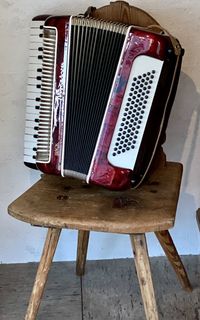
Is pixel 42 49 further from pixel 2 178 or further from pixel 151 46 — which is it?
pixel 2 178

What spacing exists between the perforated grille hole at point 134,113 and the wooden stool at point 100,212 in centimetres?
13

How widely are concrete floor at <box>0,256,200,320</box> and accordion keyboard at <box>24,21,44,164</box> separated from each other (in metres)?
0.48

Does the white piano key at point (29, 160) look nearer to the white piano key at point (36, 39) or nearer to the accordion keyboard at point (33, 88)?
the accordion keyboard at point (33, 88)

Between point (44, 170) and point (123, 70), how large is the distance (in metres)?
0.34

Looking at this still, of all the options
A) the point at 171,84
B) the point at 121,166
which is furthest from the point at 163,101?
the point at 121,166

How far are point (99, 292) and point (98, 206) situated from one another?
473 mm

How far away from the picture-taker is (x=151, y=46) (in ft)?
3.86

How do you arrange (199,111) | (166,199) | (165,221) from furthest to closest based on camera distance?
(199,111) < (166,199) < (165,221)

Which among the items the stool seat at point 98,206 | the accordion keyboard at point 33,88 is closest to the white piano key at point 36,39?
the accordion keyboard at point 33,88

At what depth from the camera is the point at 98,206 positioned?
4.07ft

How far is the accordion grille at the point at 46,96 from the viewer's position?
126 cm

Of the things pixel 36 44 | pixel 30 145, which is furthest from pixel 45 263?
pixel 36 44

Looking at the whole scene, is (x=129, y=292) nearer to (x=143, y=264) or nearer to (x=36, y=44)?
(x=143, y=264)

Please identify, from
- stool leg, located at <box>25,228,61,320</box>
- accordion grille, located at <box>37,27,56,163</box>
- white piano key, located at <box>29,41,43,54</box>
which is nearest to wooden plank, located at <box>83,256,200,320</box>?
stool leg, located at <box>25,228,61,320</box>
